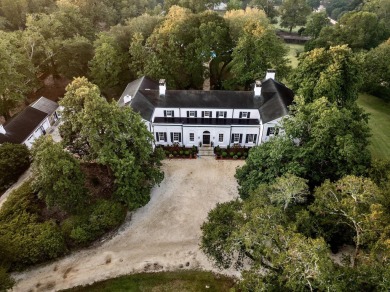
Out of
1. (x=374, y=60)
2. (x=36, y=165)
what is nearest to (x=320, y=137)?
(x=36, y=165)

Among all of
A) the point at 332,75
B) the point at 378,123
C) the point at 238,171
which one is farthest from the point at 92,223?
the point at 378,123

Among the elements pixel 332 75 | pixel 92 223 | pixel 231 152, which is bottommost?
pixel 231 152

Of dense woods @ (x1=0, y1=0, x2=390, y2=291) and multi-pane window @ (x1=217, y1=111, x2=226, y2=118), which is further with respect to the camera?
multi-pane window @ (x1=217, y1=111, x2=226, y2=118)

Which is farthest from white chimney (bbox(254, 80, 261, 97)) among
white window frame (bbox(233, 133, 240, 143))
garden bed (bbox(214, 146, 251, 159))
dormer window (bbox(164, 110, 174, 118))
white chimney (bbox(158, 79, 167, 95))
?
white chimney (bbox(158, 79, 167, 95))

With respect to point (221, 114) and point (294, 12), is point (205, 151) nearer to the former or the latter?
point (221, 114)

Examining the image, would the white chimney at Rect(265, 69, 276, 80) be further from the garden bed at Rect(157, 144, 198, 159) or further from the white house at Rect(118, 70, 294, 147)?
the garden bed at Rect(157, 144, 198, 159)
